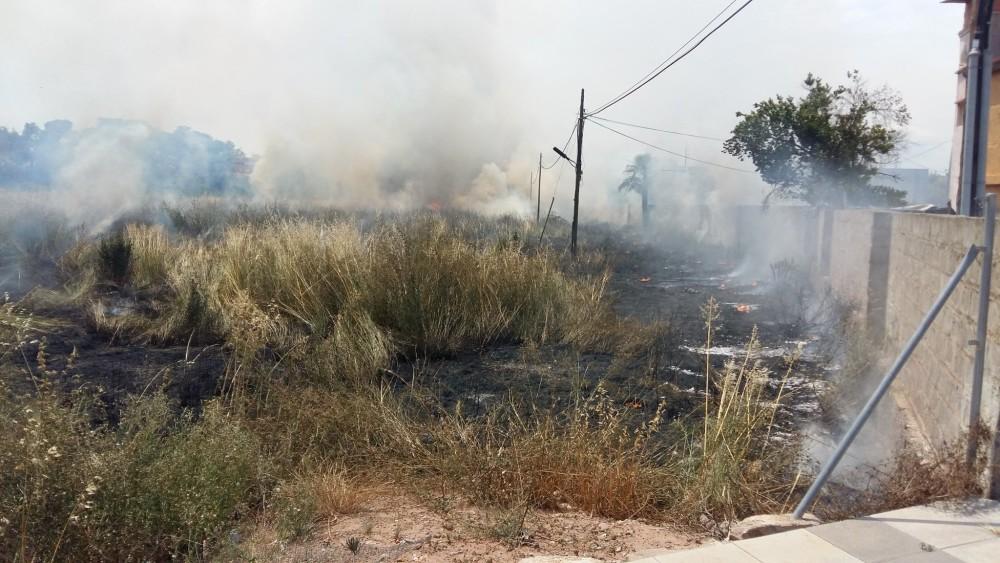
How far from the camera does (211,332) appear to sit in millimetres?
9000

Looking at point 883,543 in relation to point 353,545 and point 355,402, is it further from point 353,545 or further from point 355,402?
point 355,402

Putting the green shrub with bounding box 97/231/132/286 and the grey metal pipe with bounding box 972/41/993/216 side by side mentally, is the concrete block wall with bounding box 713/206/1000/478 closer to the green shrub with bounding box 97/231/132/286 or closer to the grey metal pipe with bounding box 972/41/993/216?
the grey metal pipe with bounding box 972/41/993/216

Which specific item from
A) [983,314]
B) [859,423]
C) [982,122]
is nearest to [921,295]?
[982,122]

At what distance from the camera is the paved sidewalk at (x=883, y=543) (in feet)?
10.8

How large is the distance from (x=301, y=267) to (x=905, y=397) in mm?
6399

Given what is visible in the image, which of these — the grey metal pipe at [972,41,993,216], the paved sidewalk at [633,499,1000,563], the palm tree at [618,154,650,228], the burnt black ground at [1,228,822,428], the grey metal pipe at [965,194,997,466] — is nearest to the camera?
the paved sidewalk at [633,499,1000,563]

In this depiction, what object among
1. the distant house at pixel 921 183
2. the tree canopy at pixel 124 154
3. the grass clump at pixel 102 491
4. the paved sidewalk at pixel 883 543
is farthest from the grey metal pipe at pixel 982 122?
the distant house at pixel 921 183

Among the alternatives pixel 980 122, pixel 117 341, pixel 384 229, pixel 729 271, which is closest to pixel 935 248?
pixel 980 122

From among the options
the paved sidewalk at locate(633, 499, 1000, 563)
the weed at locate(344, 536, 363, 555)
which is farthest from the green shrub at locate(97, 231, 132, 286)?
the paved sidewalk at locate(633, 499, 1000, 563)

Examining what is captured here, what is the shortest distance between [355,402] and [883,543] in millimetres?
3509

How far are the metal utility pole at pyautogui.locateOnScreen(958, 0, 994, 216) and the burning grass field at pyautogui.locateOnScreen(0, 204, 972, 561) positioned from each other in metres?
2.05

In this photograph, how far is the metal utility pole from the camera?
17.9 feet

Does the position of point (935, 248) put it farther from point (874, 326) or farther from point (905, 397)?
point (874, 326)

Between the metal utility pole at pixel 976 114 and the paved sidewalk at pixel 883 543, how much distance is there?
2848 mm
